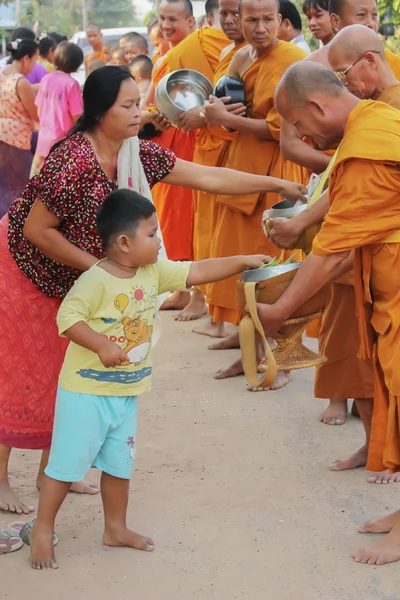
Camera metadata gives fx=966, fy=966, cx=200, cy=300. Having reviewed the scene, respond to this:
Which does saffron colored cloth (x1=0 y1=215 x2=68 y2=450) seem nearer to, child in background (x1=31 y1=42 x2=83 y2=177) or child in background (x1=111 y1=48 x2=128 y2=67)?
child in background (x1=31 y1=42 x2=83 y2=177)

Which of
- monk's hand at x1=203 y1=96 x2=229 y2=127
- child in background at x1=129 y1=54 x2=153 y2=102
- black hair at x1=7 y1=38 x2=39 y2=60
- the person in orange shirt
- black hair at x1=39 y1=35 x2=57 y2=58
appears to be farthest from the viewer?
the person in orange shirt

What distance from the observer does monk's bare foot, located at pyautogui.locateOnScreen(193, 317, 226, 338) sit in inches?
261

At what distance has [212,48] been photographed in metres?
6.73

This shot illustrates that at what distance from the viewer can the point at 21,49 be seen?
873 centimetres

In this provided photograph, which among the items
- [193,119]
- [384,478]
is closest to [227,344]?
[193,119]

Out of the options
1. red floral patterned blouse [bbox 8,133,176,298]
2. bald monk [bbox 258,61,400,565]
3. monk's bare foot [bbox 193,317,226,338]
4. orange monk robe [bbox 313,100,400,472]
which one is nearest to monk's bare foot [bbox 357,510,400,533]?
bald monk [bbox 258,61,400,565]

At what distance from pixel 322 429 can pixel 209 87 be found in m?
2.51

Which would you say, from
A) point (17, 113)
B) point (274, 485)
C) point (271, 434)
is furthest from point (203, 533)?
point (17, 113)

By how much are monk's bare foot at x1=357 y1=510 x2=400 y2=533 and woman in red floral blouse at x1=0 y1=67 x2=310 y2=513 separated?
116 cm

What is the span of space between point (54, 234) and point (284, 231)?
868 mm

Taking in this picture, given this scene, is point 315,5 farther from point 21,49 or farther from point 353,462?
point 21,49

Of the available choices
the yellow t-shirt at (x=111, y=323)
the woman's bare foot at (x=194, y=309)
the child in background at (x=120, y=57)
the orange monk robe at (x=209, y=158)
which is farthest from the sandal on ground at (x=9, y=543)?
the child in background at (x=120, y=57)

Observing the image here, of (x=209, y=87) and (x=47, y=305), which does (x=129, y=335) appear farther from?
(x=209, y=87)

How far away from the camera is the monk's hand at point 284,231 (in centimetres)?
367
